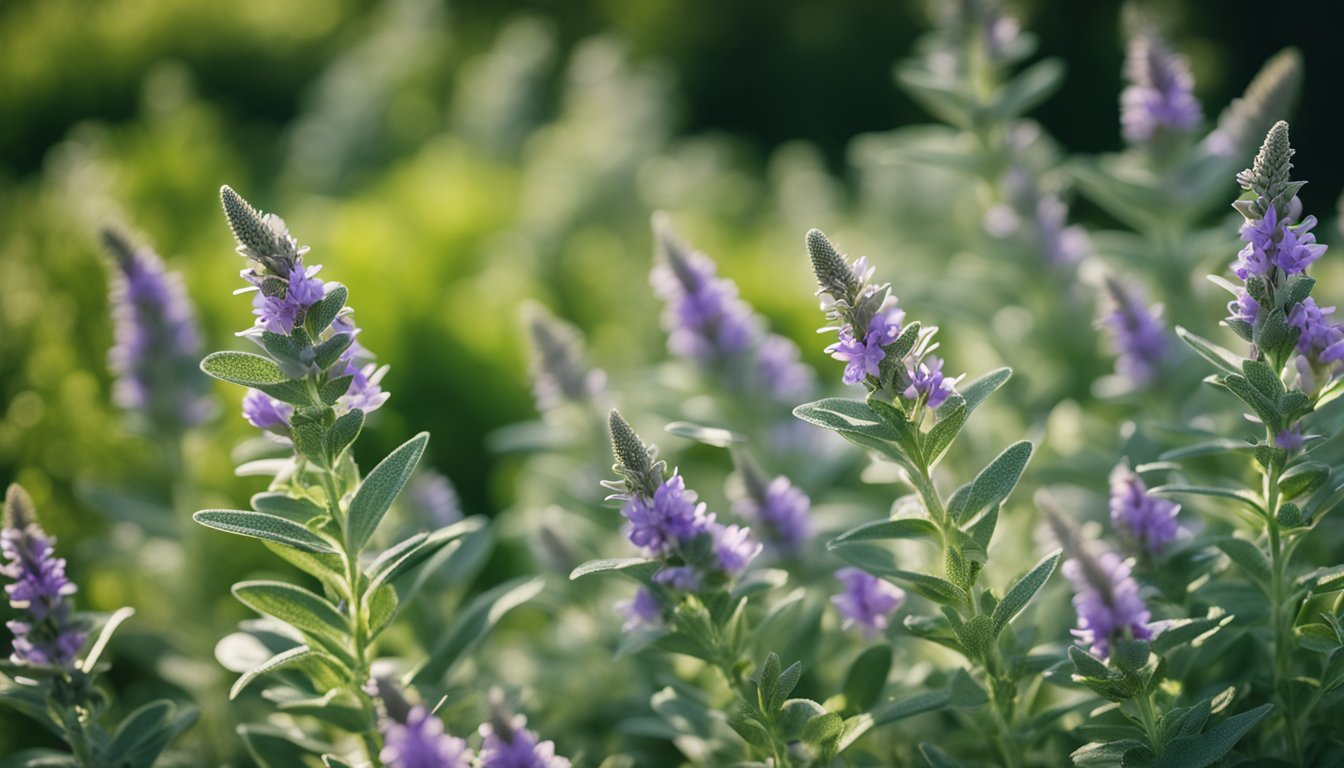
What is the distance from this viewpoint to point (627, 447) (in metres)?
1.78

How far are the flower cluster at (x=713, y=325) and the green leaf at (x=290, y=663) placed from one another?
3.95 feet

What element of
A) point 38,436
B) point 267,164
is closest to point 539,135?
point 267,164

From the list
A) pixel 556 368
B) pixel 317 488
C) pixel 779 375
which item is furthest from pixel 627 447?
pixel 779 375

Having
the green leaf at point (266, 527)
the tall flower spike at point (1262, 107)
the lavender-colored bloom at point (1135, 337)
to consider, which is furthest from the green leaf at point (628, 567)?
the tall flower spike at point (1262, 107)

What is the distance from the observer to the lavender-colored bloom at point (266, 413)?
1.92 m

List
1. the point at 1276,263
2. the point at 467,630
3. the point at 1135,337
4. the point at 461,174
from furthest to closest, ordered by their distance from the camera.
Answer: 1. the point at 461,174
2. the point at 1135,337
3. the point at 467,630
4. the point at 1276,263

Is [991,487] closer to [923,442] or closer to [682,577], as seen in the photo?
[923,442]

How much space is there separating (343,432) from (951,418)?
0.98 metres

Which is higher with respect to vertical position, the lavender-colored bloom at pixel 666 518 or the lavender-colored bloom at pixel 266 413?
the lavender-colored bloom at pixel 266 413

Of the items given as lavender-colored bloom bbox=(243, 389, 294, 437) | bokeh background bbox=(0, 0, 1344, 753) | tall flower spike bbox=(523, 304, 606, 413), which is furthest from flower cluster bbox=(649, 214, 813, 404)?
lavender-colored bloom bbox=(243, 389, 294, 437)

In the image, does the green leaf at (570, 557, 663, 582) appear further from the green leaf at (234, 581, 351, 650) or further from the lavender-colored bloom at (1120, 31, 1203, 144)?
the lavender-colored bloom at (1120, 31, 1203, 144)

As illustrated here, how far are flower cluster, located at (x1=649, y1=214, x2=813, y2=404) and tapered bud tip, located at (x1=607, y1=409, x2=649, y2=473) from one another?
3.15 ft

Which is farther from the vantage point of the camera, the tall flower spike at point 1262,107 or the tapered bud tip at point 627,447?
the tall flower spike at point 1262,107

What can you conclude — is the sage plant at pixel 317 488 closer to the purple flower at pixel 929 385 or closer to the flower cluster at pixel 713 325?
the purple flower at pixel 929 385
